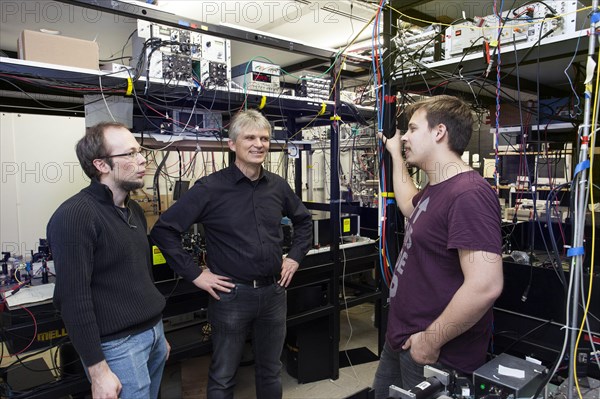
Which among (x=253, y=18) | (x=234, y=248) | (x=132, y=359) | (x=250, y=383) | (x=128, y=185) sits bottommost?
(x=250, y=383)

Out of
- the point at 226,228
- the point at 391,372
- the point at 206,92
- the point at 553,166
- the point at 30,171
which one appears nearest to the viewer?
the point at 391,372

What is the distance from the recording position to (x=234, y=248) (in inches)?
73.0

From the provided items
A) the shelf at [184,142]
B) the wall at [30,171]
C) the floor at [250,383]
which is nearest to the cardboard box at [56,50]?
the shelf at [184,142]

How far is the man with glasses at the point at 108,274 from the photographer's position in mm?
1273

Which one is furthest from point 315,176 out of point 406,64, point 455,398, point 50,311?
point 455,398

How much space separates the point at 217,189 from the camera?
1876 millimetres

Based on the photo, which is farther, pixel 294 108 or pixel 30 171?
pixel 30 171

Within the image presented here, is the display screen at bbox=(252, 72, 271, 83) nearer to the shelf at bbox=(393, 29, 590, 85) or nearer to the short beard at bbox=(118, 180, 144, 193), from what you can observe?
the shelf at bbox=(393, 29, 590, 85)

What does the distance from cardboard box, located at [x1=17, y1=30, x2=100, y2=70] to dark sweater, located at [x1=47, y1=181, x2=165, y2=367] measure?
25.7 inches

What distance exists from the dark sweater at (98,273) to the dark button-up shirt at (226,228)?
0.29 metres

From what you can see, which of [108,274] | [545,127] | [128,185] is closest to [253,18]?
[545,127]

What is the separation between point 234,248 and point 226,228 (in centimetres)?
10

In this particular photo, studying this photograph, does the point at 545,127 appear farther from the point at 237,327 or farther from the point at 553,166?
the point at 237,327

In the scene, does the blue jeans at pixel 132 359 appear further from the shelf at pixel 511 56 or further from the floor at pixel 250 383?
the shelf at pixel 511 56
